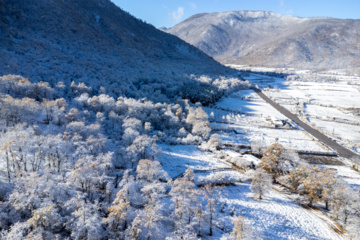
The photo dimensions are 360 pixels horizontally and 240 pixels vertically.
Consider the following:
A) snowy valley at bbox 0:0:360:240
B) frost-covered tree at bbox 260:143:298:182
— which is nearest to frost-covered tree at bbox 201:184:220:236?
snowy valley at bbox 0:0:360:240

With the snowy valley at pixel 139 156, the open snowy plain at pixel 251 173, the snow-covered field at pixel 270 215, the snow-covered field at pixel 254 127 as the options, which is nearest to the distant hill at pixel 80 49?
the snowy valley at pixel 139 156

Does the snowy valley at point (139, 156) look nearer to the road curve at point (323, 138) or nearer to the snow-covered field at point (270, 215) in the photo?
the snow-covered field at point (270, 215)

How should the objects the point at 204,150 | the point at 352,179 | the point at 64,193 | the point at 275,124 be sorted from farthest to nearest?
the point at 275,124
the point at 204,150
the point at 352,179
the point at 64,193

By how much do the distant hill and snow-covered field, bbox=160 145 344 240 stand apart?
190 ft

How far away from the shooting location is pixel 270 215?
37.2m

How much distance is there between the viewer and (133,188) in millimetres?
34062

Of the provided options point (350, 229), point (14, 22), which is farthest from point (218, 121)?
point (14, 22)

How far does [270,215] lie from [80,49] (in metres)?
113

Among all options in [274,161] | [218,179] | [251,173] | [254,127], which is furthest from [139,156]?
[254,127]

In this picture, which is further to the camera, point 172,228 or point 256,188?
point 256,188

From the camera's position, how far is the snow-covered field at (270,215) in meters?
33.5

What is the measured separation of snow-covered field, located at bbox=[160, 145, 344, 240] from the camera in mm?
33531

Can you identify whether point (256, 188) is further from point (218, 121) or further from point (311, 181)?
point (218, 121)

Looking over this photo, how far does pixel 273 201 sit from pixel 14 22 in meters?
124
